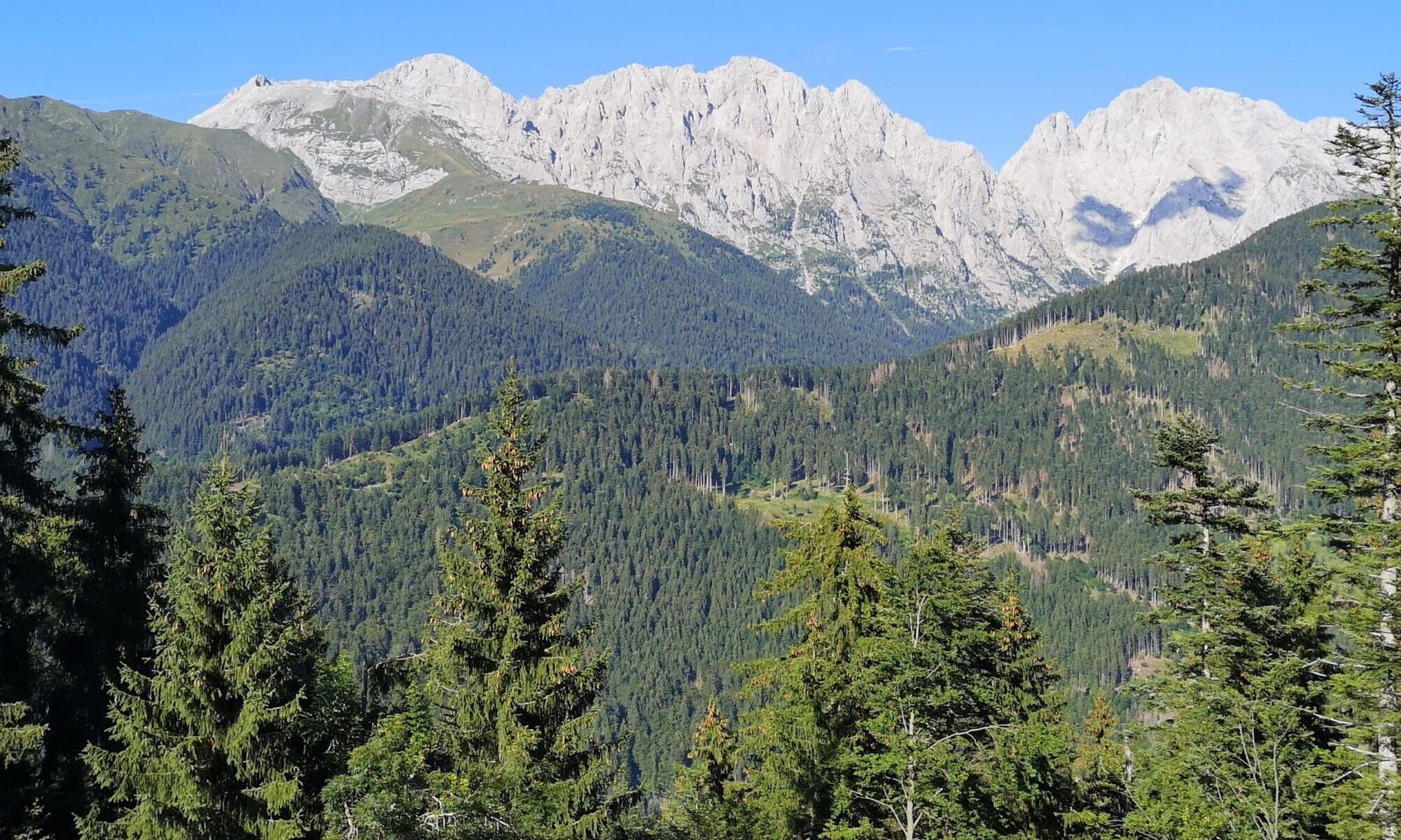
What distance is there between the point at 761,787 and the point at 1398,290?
25.1m

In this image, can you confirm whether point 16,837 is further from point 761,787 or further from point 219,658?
point 761,787

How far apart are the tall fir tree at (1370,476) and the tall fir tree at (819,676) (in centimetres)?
1253

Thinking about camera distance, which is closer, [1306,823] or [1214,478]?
[1306,823]

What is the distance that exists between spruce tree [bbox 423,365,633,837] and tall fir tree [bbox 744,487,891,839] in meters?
6.23

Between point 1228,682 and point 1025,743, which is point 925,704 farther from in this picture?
point 1228,682

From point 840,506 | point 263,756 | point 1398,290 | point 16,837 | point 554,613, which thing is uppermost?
point 1398,290

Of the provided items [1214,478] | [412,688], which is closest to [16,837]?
[412,688]

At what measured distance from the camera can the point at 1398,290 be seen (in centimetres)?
2873

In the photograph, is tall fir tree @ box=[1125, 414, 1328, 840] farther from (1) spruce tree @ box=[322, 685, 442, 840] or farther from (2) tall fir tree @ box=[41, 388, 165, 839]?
(2) tall fir tree @ box=[41, 388, 165, 839]

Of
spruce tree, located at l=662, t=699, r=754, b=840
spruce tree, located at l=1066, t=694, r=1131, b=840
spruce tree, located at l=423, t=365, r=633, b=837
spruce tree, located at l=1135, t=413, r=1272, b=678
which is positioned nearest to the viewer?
spruce tree, located at l=423, t=365, r=633, b=837

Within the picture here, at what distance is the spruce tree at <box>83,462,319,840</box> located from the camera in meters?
23.5

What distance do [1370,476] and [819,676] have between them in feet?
54.3

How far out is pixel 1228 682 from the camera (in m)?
37.2

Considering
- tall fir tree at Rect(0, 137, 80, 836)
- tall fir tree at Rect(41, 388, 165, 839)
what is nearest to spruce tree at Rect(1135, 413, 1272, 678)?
tall fir tree at Rect(41, 388, 165, 839)
